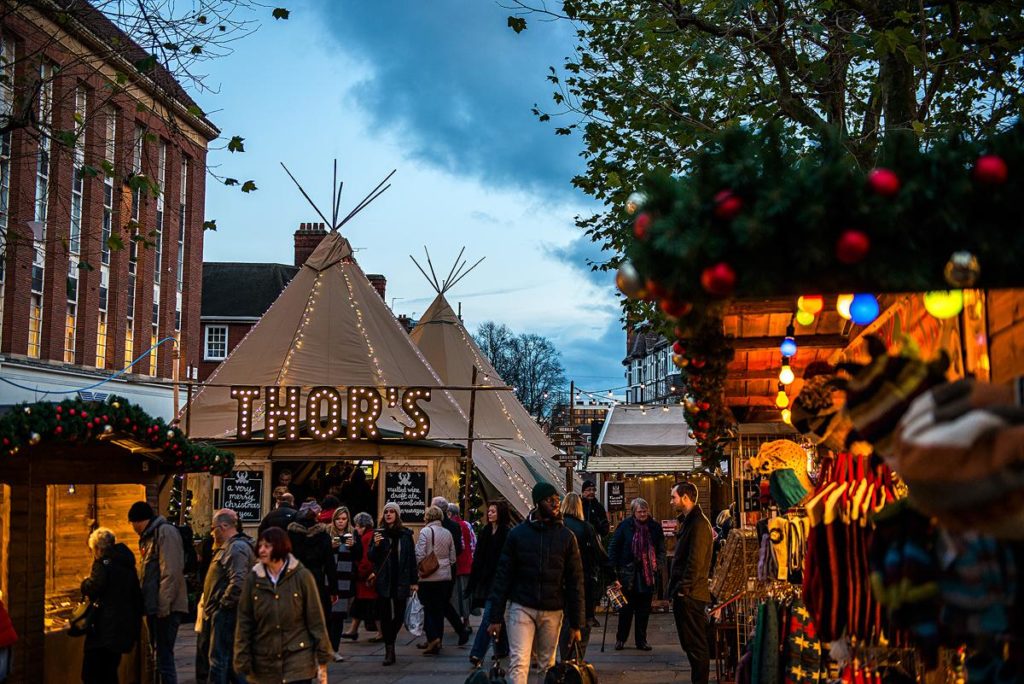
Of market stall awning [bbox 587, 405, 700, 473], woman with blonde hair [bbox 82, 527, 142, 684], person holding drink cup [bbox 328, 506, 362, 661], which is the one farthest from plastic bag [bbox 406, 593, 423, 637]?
market stall awning [bbox 587, 405, 700, 473]

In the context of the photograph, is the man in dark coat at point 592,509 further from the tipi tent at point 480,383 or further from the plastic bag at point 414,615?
the tipi tent at point 480,383

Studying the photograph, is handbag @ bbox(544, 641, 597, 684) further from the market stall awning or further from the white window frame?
the white window frame

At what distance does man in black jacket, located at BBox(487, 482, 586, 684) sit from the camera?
8156 mm

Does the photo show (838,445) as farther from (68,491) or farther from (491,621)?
(68,491)

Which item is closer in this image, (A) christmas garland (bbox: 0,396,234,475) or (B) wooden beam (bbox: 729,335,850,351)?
(B) wooden beam (bbox: 729,335,850,351)

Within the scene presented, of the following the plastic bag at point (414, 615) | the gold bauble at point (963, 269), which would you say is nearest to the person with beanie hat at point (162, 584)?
the plastic bag at point (414, 615)

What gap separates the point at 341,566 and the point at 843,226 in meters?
11.3

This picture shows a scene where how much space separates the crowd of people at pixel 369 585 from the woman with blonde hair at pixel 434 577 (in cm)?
1

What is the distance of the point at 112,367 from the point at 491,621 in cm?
3151

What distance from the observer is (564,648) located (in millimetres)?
9758

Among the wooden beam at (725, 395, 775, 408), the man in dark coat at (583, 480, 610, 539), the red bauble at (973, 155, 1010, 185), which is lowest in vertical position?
the man in dark coat at (583, 480, 610, 539)

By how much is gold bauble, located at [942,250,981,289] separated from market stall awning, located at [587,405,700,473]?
17.7 metres

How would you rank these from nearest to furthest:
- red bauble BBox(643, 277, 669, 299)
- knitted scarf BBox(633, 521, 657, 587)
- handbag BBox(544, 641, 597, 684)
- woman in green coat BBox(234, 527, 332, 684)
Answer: red bauble BBox(643, 277, 669, 299) → woman in green coat BBox(234, 527, 332, 684) → handbag BBox(544, 641, 597, 684) → knitted scarf BBox(633, 521, 657, 587)

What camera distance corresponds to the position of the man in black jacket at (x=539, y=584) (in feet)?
26.8
